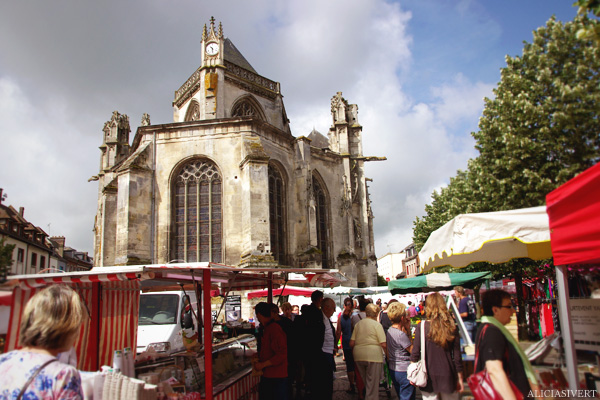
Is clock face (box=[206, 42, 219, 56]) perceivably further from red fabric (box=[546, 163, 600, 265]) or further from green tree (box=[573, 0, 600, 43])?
red fabric (box=[546, 163, 600, 265])

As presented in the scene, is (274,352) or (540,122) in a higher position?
(540,122)

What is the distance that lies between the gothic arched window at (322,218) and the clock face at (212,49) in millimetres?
8601

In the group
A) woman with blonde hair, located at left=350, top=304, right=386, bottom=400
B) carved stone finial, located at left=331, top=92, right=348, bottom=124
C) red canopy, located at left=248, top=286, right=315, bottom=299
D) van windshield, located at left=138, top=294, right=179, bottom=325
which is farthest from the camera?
carved stone finial, located at left=331, top=92, right=348, bottom=124

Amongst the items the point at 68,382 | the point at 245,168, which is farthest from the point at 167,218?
the point at 68,382

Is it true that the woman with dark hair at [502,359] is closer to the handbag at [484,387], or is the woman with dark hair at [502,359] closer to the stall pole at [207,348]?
the handbag at [484,387]

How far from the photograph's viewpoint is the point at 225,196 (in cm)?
1811

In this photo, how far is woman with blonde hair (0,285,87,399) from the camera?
6.67 feet

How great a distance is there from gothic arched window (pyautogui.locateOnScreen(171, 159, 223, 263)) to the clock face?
6.99 meters

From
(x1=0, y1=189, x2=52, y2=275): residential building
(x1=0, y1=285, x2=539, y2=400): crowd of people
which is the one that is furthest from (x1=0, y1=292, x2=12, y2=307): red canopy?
(x1=0, y1=189, x2=52, y2=275): residential building

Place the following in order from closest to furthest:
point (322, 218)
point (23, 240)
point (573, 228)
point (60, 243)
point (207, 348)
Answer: point (573, 228) < point (207, 348) < point (322, 218) < point (23, 240) < point (60, 243)

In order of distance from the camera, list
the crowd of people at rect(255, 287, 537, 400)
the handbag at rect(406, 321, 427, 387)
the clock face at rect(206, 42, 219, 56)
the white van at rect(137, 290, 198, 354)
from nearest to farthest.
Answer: the crowd of people at rect(255, 287, 537, 400) < the handbag at rect(406, 321, 427, 387) < the white van at rect(137, 290, 198, 354) < the clock face at rect(206, 42, 219, 56)

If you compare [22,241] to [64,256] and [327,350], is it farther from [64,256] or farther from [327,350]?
[327,350]

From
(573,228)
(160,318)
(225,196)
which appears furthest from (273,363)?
(225,196)

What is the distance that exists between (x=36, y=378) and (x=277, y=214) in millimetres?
17274
